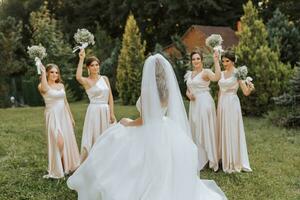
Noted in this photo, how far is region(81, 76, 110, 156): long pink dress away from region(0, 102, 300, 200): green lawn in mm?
859

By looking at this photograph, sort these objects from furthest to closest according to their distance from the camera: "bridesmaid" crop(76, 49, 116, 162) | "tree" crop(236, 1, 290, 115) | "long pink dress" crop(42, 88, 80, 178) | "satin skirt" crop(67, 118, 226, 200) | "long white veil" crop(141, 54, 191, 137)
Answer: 1. "tree" crop(236, 1, 290, 115)
2. "bridesmaid" crop(76, 49, 116, 162)
3. "long pink dress" crop(42, 88, 80, 178)
4. "long white veil" crop(141, 54, 191, 137)
5. "satin skirt" crop(67, 118, 226, 200)

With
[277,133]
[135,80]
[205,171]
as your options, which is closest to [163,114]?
[205,171]

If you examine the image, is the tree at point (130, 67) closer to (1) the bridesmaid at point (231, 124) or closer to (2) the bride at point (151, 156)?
(1) the bridesmaid at point (231, 124)

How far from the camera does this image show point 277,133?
12594 mm

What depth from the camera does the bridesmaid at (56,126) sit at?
25.1ft

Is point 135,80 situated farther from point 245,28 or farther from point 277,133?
point 277,133

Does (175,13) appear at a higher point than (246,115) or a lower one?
higher

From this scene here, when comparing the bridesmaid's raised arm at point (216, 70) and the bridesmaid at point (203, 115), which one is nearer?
the bridesmaid's raised arm at point (216, 70)

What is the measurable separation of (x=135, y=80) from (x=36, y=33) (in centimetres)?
949

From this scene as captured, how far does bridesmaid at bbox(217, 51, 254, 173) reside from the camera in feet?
26.8

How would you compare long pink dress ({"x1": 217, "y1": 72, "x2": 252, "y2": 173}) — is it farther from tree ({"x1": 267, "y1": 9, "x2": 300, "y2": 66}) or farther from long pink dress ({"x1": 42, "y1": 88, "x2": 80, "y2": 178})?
tree ({"x1": 267, "y1": 9, "x2": 300, "y2": 66})

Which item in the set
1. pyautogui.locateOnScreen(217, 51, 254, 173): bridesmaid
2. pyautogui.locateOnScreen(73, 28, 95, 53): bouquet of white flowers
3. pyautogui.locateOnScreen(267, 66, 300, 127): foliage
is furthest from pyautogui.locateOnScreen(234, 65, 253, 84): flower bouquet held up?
pyautogui.locateOnScreen(267, 66, 300, 127): foliage

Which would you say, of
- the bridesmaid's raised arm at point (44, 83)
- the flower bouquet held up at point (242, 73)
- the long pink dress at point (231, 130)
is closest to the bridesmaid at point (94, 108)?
the bridesmaid's raised arm at point (44, 83)

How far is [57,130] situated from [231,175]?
3.16 m
